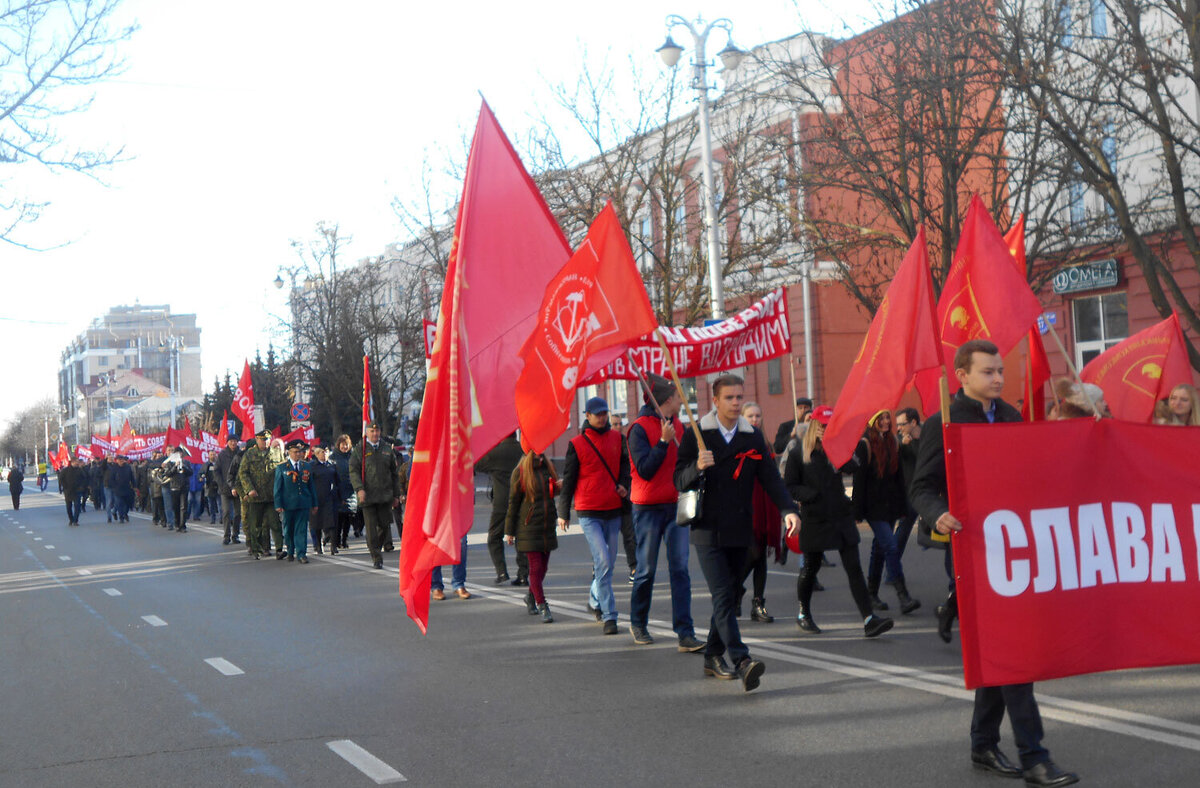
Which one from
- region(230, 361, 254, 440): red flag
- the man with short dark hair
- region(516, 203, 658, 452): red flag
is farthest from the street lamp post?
region(516, 203, 658, 452): red flag

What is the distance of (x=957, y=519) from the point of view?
5250 millimetres

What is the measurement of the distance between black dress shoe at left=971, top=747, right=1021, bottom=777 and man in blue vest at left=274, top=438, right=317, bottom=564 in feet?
45.4

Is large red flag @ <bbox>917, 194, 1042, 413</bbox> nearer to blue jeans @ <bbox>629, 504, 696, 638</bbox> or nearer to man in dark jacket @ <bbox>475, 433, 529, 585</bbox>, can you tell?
blue jeans @ <bbox>629, 504, 696, 638</bbox>

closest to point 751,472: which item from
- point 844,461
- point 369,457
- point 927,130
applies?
point 844,461

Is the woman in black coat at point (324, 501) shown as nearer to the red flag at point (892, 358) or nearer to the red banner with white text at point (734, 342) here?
the red banner with white text at point (734, 342)

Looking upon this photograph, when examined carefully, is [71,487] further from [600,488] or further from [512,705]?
[512,705]

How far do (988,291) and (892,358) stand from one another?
3.36 ft

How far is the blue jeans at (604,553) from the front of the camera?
1013cm

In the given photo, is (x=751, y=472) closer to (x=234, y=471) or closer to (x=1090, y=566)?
(x=1090, y=566)

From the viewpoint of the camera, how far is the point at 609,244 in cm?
795

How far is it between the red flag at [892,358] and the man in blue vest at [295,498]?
35.8ft

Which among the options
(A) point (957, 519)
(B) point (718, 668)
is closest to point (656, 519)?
(B) point (718, 668)

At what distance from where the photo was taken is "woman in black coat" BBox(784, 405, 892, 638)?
977cm

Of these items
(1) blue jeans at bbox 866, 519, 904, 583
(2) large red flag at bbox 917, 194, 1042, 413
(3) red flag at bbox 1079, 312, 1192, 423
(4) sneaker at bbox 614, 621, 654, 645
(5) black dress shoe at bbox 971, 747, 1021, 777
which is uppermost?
(2) large red flag at bbox 917, 194, 1042, 413
